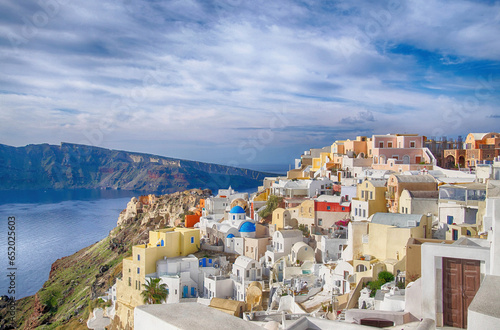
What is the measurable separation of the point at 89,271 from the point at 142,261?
2688cm

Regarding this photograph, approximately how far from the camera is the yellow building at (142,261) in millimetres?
21266

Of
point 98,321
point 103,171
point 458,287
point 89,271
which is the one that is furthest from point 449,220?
point 103,171

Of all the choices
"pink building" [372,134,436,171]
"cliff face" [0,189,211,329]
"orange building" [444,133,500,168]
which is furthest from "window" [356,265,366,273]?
"orange building" [444,133,500,168]

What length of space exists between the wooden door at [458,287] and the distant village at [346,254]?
15 millimetres

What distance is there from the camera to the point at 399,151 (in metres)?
31.5

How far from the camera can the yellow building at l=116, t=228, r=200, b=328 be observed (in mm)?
21266

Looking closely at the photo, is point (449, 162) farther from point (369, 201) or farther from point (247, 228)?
point (247, 228)

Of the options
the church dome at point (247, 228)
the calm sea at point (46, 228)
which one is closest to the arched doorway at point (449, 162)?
the church dome at point (247, 228)

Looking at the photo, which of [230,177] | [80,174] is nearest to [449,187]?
[230,177]

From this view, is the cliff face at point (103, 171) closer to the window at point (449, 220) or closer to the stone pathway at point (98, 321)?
the stone pathway at point (98, 321)

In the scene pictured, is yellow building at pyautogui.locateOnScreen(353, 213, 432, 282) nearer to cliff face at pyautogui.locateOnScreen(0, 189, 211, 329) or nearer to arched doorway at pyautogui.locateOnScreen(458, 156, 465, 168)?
arched doorway at pyautogui.locateOnScreen(458, 156, 465, 168)

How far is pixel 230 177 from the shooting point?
13112cm

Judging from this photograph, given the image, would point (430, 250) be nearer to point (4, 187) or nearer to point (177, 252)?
point (177, 252)

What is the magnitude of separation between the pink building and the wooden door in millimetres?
23683
